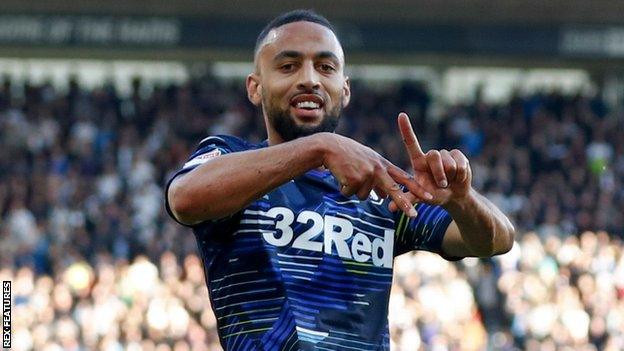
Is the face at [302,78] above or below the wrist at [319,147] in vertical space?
above

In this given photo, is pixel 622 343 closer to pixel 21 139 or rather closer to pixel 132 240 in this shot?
pixel 132 240

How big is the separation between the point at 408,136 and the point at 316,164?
9.9 inches

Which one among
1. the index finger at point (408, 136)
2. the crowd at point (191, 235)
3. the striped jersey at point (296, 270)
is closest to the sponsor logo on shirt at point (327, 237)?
the striped jersey at point (296, 270)

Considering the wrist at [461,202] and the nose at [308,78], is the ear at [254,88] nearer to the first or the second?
the nose at [308,78]

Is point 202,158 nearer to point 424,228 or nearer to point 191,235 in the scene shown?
point 424,228

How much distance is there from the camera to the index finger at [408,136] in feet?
12.4

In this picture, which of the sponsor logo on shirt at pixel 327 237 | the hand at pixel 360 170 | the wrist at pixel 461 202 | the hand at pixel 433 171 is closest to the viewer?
the hand at pixel 360 170

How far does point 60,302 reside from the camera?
17297 millimetres

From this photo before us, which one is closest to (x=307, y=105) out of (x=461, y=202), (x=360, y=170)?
(x=461, y=202)

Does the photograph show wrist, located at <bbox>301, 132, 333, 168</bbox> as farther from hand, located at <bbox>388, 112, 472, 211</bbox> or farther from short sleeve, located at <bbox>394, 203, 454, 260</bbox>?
short sleeve, located at <bbox>394, 203, 454, 260</bbox>

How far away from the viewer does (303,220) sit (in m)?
4.30

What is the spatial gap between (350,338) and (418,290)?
14511 millimetres

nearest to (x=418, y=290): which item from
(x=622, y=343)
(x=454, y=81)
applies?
(x=622, y=343)

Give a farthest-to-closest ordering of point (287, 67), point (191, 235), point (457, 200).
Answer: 1. point (191, 235)
2. point (287, 67)
3. point (457, 200)
